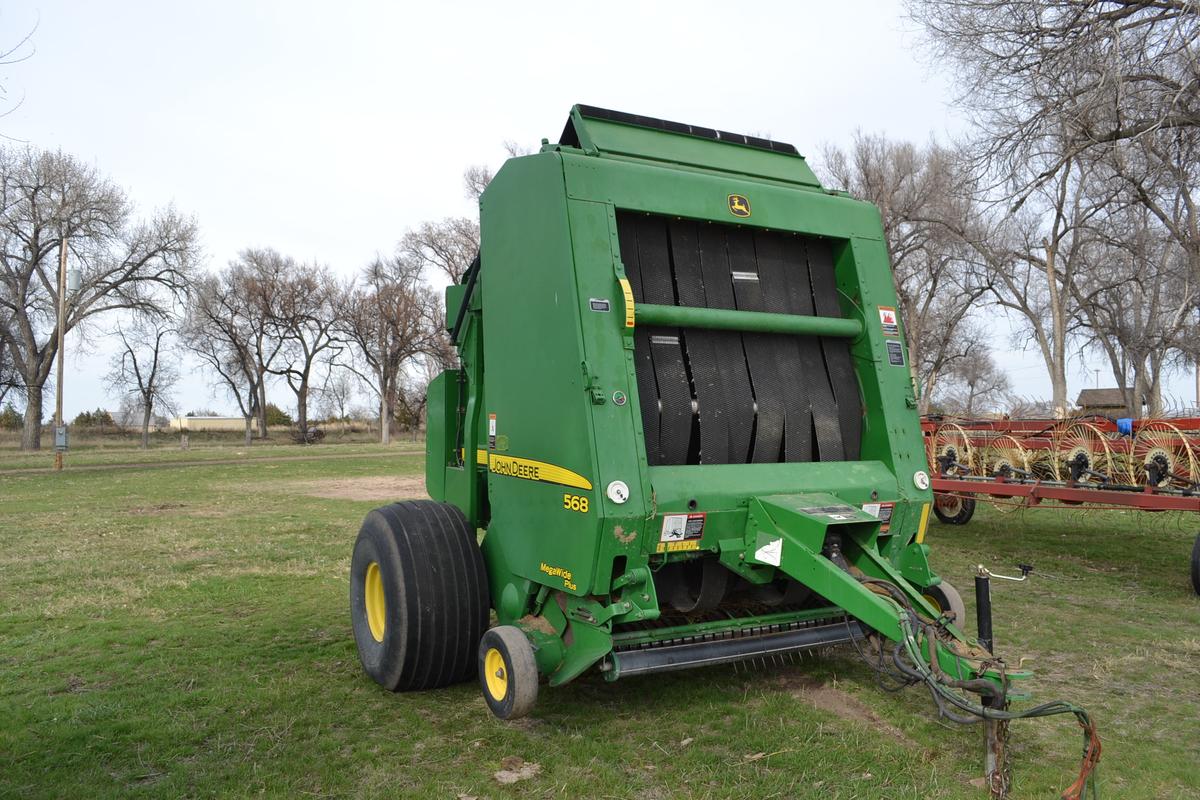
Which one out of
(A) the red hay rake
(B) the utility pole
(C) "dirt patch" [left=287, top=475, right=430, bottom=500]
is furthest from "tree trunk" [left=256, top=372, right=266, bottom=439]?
(A) the red hay rake

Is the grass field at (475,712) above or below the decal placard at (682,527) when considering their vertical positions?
below

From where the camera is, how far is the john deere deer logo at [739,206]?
4.86 meters

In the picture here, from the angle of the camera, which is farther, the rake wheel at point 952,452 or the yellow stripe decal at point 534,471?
the rake wheel at point 952,452

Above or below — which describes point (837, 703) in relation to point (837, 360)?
below

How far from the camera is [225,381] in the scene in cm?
5222

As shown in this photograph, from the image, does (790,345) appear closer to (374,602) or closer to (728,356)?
(728,356)

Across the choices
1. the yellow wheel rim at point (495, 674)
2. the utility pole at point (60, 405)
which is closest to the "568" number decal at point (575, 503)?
the yellow wheel rim at point (495, 674)

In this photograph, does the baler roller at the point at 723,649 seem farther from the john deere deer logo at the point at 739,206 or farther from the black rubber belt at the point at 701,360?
the john deere deer logo at the point at 739,206

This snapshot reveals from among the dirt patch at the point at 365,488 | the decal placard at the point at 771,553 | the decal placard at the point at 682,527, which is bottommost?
the dirt patch at the point at 365,488

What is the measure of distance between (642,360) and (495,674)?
1.82 m

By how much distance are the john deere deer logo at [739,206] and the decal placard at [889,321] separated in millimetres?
1036

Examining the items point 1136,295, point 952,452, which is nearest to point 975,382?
point 1136,295

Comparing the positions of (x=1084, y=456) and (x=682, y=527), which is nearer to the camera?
(x=682, y=527)

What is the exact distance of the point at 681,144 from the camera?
17.3 ft
